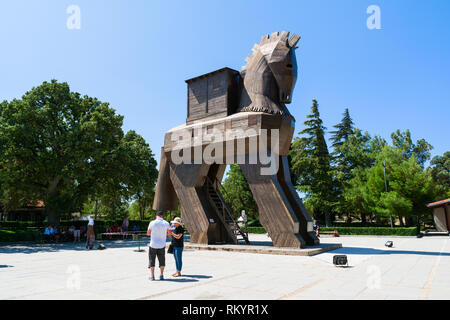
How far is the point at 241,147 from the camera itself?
12961 mm

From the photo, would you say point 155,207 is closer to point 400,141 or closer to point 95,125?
point 95,125

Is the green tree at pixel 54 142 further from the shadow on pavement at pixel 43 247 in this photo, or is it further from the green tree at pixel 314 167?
the green tree at pixel 314 167

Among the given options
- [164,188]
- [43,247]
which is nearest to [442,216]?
[164,188]

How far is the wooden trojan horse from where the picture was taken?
40.9ft

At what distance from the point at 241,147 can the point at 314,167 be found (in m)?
24.2

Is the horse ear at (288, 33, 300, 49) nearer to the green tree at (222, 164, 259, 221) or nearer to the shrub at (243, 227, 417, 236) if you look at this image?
the shrub at (243, 227, 417, 236)

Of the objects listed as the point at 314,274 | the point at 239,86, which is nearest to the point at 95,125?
the point at 239,86

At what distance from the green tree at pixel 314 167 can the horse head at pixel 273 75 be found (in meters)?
22.9

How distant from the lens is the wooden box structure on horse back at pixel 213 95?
1435 centimetres

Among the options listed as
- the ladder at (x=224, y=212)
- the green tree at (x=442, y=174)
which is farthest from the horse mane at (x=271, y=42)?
the green tree at (x=442, y=174)

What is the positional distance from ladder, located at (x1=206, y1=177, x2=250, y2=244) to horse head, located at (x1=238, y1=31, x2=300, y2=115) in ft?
14.1

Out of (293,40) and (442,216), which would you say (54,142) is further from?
(442,216)
